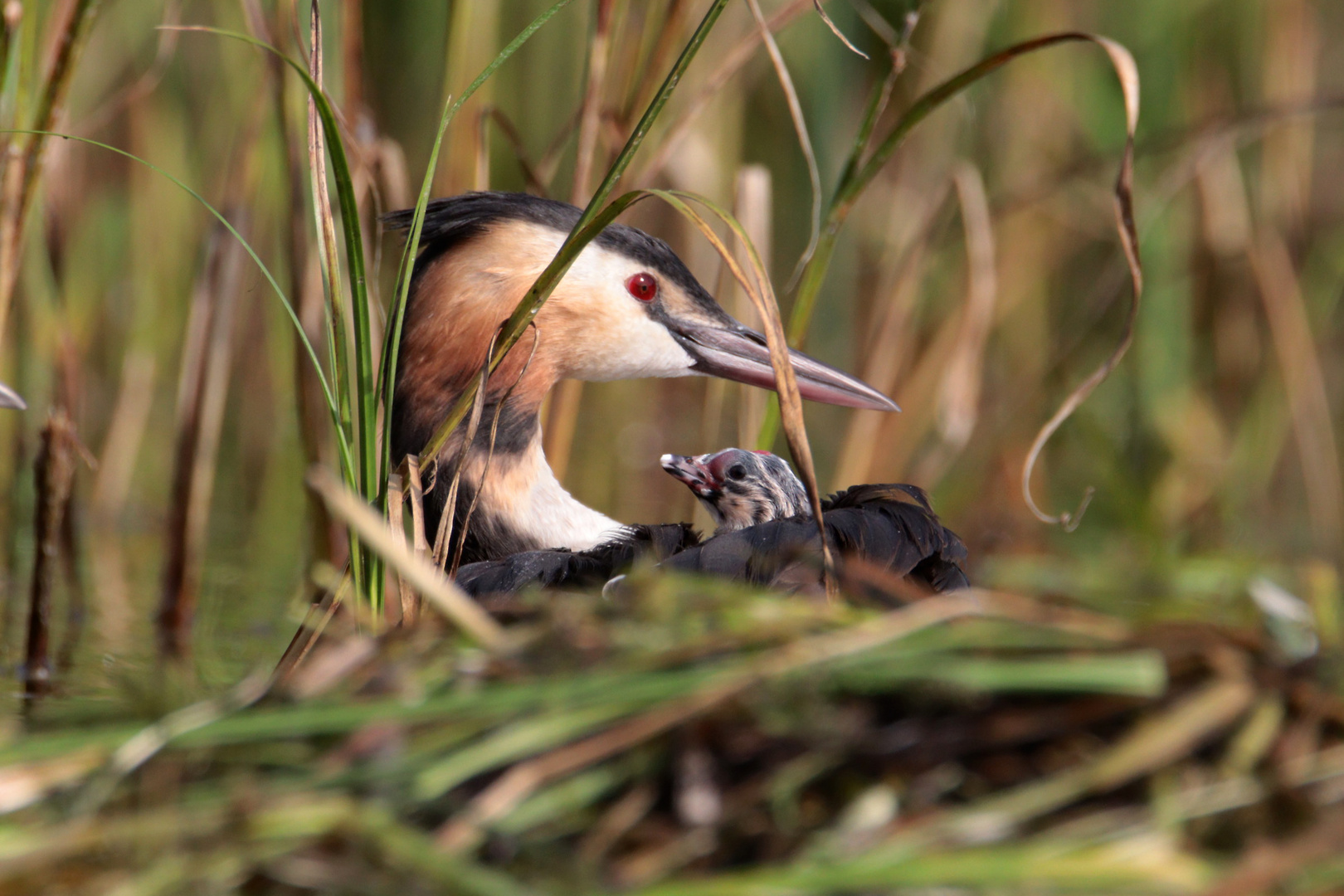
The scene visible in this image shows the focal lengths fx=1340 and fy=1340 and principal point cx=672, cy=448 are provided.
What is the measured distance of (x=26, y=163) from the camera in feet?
7.31

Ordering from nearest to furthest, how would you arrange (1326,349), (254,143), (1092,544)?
(254,143)
(1092,544)
(1326,349)

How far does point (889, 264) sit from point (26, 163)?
2964 millimetres

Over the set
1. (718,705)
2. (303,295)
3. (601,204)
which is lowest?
(718,705)

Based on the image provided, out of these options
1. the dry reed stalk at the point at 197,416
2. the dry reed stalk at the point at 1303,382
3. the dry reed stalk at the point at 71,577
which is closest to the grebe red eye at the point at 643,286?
the dry reed stalk at the point at 197,416

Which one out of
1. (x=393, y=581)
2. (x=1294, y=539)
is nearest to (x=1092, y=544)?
(x=1294, y=539)

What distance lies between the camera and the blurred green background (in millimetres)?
3375

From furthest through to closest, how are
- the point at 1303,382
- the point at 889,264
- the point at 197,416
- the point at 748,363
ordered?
the point at 889,264
the point at 1303,382
the point at 197,416
the point at 748,363

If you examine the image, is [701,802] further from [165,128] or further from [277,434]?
[277,434]

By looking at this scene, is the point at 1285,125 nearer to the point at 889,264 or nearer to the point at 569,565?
the point at 889,264

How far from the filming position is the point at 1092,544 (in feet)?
12.9

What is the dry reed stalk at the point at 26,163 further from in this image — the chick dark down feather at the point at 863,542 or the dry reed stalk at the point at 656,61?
the chick dark down feather at the point at 863,542

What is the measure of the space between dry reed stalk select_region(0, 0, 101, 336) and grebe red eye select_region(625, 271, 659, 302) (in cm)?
106

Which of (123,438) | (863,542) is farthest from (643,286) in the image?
(123,438)

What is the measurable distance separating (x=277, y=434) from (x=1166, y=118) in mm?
3531
